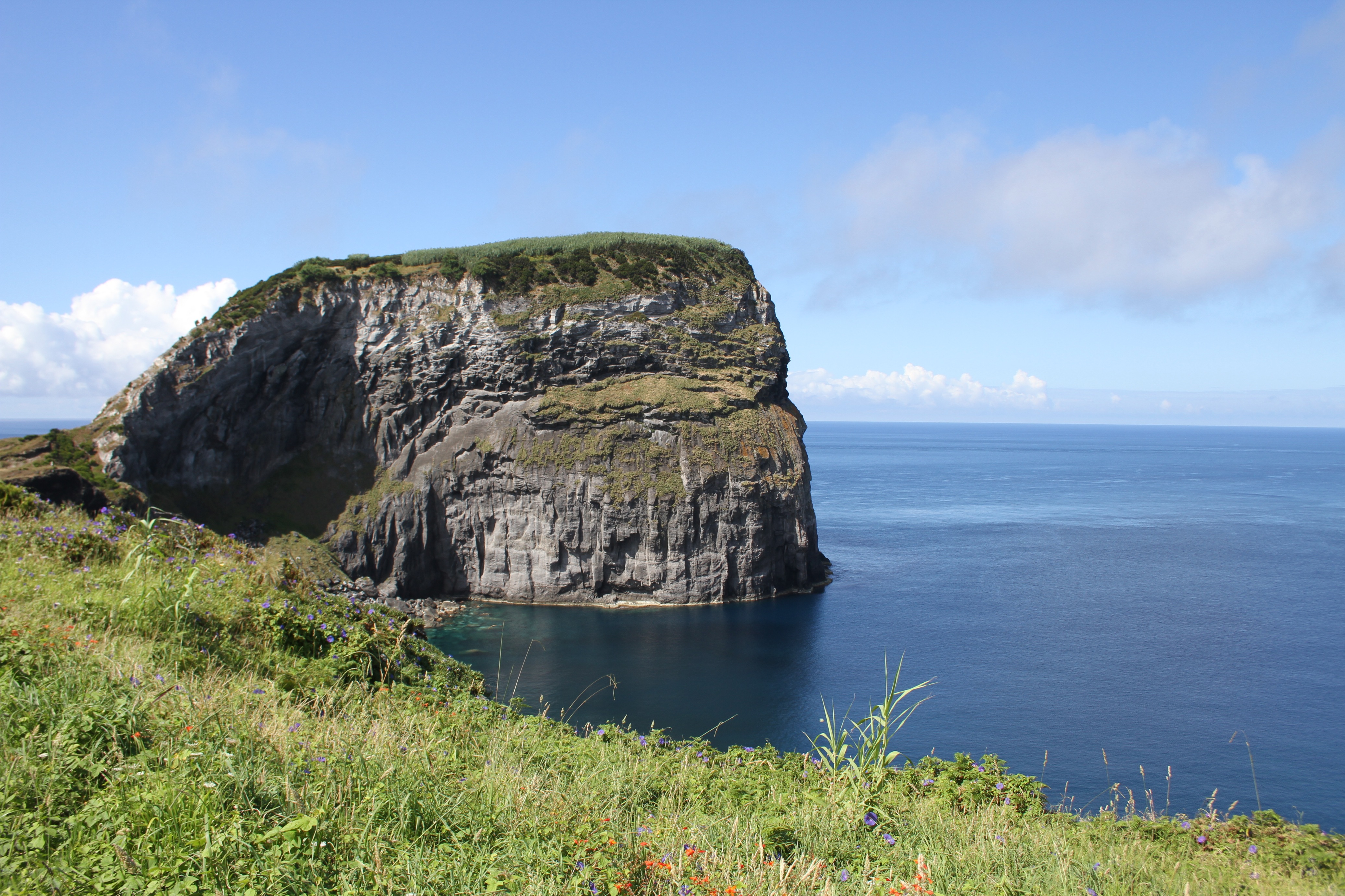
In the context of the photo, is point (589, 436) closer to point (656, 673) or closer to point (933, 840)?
point (656, 673)

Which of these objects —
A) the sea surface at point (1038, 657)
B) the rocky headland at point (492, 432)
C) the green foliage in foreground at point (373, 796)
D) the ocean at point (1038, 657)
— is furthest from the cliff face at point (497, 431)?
the green foliage in foreground at point (373, 796)

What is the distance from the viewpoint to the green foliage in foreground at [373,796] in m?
4.85

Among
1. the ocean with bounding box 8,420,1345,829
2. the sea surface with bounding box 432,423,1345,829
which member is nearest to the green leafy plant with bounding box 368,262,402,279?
the ocean with bounding box 8,420,1345,829

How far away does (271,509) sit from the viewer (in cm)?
5972

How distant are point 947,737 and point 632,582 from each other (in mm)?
28460

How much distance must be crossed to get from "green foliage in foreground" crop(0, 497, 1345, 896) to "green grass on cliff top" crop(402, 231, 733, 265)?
59.5m

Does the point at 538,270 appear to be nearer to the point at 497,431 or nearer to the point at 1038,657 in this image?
the point at 497,431

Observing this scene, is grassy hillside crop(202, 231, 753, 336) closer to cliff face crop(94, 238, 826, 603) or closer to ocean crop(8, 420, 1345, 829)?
cliff face crop(94, 238, 826, 603)

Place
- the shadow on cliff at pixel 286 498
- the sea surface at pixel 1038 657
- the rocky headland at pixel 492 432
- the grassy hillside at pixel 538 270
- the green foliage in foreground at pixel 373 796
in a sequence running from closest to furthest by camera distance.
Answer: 1. the green foliage in foreground at pixel 373 796
2. the sea surface at pixel 1038 657
3. the rocky headland at pixel 492 432
4. the shadow on cliff at pixel 286 498
5. the grassy hillside at pixel 538 270

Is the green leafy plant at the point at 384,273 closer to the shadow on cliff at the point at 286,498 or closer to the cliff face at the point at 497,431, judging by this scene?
the cliff face at the point at 497,431

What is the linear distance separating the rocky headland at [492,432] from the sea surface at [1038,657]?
201 inches

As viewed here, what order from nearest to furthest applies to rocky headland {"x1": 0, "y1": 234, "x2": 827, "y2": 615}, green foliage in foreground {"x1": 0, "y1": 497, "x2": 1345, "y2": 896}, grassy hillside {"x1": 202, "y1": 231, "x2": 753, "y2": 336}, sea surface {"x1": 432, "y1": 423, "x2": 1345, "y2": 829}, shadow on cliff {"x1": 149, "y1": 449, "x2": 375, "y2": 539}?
green foliage in foreground {"x1": 0, "y1": 497, "x2": 1345, "y2": 896}
sea surface {"x1": 432, "y1": 423, "x2": 1345, "y2": 829}
rocky headland {"x1": 0, "y1": 234, "x2": 827, "y2": 615}
shadow on cliff {"x1": 149, "y1": 449, "x2": 375, "y2": 539}
grassy hillside {"x1": 202, "y1": 231, "x2": 753, "y2": 336}

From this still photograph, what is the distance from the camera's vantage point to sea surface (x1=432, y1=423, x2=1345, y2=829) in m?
30.7

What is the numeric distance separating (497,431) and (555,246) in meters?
20.3
